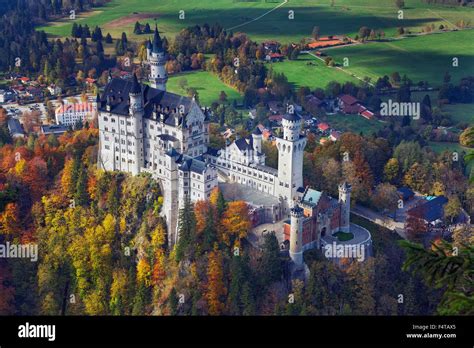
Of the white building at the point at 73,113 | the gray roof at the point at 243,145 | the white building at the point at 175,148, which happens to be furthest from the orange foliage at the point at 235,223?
the white building at the point at 73,113

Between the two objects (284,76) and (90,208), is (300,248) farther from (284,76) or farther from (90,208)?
(284,76)

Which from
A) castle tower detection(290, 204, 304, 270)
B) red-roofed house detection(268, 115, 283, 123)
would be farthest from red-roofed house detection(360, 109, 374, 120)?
castle tower detection(290, 204, 304, 270)

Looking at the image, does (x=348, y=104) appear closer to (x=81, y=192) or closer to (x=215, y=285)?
(x=81, y=192)

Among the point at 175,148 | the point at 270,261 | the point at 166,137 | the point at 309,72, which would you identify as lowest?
the point at 270,261

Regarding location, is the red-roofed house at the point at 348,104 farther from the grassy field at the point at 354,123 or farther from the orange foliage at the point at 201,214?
the orange foliage at the point at 201,214

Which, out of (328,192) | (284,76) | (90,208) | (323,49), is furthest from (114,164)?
(323,49)

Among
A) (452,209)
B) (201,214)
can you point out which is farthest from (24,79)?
(452,209)
